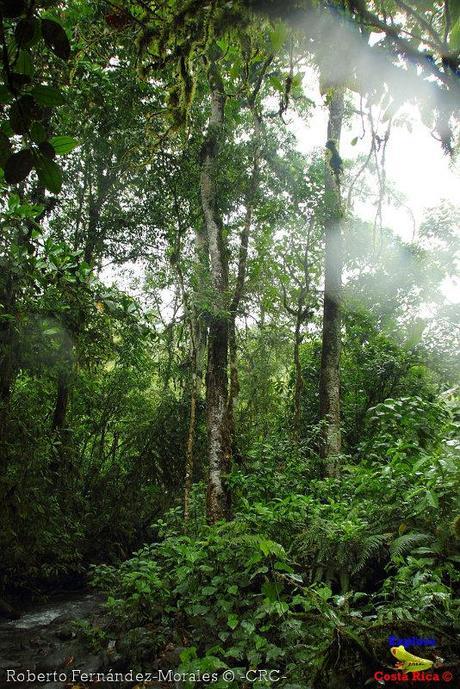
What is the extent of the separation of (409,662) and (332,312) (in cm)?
753

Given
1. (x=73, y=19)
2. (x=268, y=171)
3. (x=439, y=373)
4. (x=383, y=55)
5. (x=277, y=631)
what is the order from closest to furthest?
1. (x=383, y=55)
2. (x=277, y=631)
3. (x=73, y=19)
4. (x=268, y=171)
5. (x=439, y=373)

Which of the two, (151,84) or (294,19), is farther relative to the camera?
(151,84)

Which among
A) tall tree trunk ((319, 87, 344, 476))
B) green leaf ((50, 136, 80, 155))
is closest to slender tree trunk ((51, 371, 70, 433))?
tall tree trunk ((319, 87, 344, 476))

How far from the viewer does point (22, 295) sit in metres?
4.79

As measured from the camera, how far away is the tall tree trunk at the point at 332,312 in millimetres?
7686

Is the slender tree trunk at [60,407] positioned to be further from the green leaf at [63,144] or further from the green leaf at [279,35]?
the green leaf at [63,144]

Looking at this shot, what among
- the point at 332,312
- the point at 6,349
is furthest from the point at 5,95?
the point at 332,312

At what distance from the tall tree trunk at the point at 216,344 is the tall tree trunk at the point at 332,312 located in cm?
198

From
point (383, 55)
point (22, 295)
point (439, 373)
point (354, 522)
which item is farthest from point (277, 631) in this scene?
point (439, 373)

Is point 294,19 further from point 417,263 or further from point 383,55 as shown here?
point 417,263

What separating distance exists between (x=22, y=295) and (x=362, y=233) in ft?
26.2

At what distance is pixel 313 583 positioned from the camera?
3.33 metres

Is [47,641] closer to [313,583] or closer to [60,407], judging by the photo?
[313,583]

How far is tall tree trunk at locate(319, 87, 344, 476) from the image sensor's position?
7.69 metres
